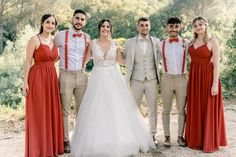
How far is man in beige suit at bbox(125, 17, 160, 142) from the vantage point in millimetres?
5402

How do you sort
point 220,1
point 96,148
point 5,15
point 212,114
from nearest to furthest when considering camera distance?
point 96,148, point 212,114, point 5,15, point 220,1

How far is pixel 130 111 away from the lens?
5.37m

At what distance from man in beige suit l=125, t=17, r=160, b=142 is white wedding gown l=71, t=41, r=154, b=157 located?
165 mm

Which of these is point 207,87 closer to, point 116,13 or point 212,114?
point 212,114

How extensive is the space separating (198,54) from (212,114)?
81 centimetres

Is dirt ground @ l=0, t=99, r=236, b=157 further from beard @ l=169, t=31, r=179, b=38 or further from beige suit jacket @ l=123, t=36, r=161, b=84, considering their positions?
beard @ l=169, t=31, r=179, b=38

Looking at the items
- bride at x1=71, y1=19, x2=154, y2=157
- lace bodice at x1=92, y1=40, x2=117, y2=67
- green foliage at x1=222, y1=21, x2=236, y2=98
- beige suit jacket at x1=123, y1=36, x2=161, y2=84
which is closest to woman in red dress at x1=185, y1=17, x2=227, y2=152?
beige suit jacket at x1=123, y1=36, x2=161, y2=84

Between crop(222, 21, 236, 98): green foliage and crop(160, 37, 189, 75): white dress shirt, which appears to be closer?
crop(160, 37, 189, 75): white dress shirt

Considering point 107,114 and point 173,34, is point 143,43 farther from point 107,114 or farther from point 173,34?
point 107,114

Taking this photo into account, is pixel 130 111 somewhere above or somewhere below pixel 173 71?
below

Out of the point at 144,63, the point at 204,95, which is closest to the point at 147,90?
the point at 144,63

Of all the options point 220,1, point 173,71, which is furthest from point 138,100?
point 220,1

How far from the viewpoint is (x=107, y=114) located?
17.0 feet

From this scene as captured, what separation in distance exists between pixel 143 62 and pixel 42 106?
4.73ft
